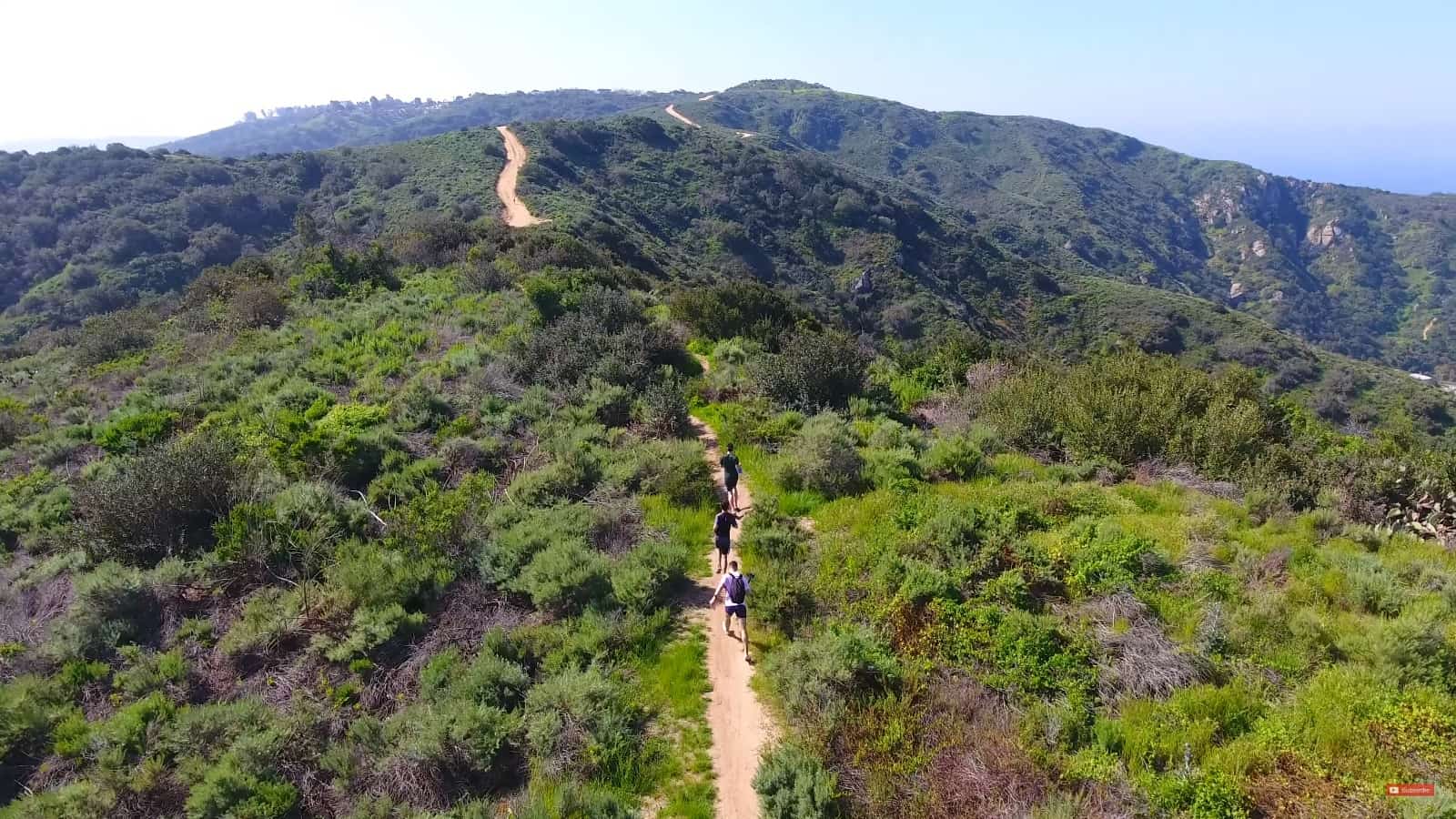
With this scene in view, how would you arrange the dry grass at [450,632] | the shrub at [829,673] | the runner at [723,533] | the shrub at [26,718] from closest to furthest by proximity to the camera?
the shrub at [829,673] → the shrub at [26,718] → the dry grass at [450,632] → the runner at [723,533]

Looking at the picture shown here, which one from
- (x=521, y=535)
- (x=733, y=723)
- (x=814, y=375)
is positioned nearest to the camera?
(x=733, y=723)

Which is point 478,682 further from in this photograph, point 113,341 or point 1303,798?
point 113,341

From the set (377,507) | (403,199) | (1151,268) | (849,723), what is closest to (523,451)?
(377,507)

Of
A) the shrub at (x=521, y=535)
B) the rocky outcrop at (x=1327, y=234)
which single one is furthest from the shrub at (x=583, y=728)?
the rocky outcrop at (x=1327, y=234)

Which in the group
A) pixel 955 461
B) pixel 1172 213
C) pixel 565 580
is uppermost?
pixel 1172 213

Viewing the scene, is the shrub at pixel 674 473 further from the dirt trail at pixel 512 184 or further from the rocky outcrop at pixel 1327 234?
the rocky outcrop at pixel 1327 234

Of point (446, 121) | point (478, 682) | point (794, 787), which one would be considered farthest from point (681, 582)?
point (446, 121)
